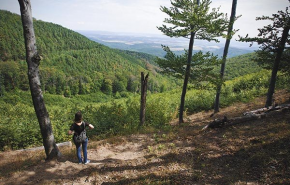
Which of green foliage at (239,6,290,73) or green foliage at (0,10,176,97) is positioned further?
green foliage at (0,10,176,97)

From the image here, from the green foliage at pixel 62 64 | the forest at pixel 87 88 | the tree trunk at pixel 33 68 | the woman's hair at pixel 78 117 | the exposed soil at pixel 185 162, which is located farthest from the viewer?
the green foliage at pixel 62 64

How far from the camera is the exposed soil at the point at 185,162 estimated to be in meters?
4.82

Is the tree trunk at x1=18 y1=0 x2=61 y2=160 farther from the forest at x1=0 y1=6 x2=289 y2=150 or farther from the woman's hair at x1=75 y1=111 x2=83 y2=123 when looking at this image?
the woman's hair at x1=75 y1=111 x2=83 y2=123

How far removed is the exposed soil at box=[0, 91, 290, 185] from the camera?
482 cm

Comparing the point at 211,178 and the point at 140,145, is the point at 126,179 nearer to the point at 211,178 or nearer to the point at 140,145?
the point at 211,178

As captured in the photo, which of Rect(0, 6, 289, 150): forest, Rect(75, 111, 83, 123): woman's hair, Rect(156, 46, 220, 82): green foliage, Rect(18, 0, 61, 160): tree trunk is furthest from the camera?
Rect(0, 6, 289, 150): forest

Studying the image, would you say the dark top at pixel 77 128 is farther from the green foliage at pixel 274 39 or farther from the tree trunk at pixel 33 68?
the green foliage at pixel 274 39

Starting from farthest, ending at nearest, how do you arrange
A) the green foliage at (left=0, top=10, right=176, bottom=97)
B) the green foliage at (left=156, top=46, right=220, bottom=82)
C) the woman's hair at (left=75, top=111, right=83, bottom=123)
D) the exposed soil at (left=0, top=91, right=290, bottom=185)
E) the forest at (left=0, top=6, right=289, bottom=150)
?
1. the green foliage at (left=0, top=10, right=176, bottom=97)
2. the forest at (left=0, top=6, right=289, bottom=150)
3. the green foliage at (left=156, top=46, right=220, bottom=82)
4. the woman's hair at (left=75, top=111, right=83, bottom=123)
5. the exposed soil at (left=0, top=91, right=290, bottom=185)

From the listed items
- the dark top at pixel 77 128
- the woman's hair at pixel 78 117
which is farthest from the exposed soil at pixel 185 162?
the woman's hair at pixel 78 117

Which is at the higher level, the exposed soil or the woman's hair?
the woman's hair

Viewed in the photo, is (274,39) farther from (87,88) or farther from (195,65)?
(87,88)


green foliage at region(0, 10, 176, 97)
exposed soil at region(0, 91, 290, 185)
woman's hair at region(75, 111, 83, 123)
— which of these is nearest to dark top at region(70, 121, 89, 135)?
woman's hair at region(75, 111, 83, 123)

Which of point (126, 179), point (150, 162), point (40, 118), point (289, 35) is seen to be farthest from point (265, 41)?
point (40, 118)

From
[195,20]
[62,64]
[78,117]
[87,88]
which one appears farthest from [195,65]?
[62,64]
